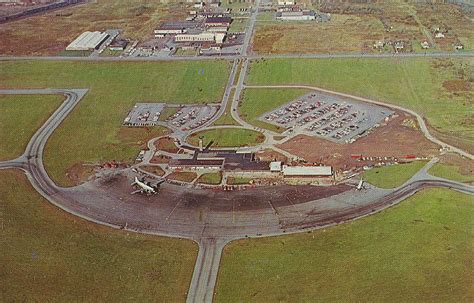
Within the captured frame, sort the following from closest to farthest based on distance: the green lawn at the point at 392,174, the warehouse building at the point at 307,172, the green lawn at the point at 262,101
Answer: the green lawn at the point at 392,174 → the warehouse building at the point at 307,172 → the green lawn at the point at 262,101

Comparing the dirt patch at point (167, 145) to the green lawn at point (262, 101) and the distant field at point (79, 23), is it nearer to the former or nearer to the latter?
the green lawn at point (262, 101)

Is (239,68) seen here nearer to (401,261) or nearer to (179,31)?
(179,31)

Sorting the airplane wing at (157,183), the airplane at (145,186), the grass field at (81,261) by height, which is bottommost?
the airplane wing at (157,183)

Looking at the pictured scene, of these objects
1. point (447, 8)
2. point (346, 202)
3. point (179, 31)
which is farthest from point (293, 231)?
point (447, 8)

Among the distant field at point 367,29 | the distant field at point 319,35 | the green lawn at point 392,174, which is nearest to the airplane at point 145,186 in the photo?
the green lawn at point 392,174

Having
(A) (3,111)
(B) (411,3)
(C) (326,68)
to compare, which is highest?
(A) (3,111)

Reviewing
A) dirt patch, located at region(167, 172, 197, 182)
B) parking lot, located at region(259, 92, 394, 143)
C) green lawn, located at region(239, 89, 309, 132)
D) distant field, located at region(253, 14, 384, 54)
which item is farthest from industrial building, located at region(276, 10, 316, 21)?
dirt patch, located at region(167, 172, 197, 182)
